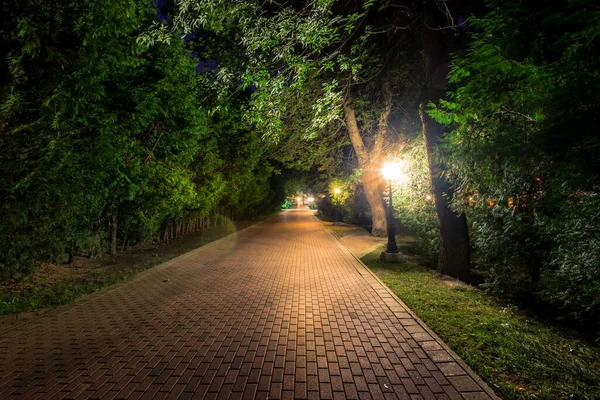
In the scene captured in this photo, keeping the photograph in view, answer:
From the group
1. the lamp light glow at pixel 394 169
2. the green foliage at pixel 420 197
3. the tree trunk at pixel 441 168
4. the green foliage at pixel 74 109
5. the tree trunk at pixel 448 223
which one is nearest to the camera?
the green foliage at pixel 74 109

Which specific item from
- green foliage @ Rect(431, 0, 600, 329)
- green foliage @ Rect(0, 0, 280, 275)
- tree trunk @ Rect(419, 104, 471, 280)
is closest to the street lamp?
tree trunk @ Rect(419, 104, 471, 280)

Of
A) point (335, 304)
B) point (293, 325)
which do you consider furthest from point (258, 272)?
point (293, 325)

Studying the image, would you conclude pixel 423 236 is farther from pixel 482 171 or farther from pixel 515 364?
pixel 515 364

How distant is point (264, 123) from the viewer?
5.83 metres

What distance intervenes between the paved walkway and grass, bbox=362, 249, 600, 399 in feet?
0.98

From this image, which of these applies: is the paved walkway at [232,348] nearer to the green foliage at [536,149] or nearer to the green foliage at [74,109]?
the green foliage at [74,109]

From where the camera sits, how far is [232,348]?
157 inches

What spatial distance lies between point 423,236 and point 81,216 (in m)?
11.2

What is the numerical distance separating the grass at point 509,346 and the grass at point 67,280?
7306 millimetres

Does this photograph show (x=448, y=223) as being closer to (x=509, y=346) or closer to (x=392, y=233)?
(x=392, y=233)

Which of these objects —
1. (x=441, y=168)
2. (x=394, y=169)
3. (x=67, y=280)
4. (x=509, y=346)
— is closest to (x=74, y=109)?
(x=67, y=280)

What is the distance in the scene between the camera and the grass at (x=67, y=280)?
577cm

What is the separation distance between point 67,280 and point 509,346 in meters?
9.49

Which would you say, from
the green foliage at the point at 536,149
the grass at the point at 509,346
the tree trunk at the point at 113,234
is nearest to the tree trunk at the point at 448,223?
the green foliage at the point at 536,149
